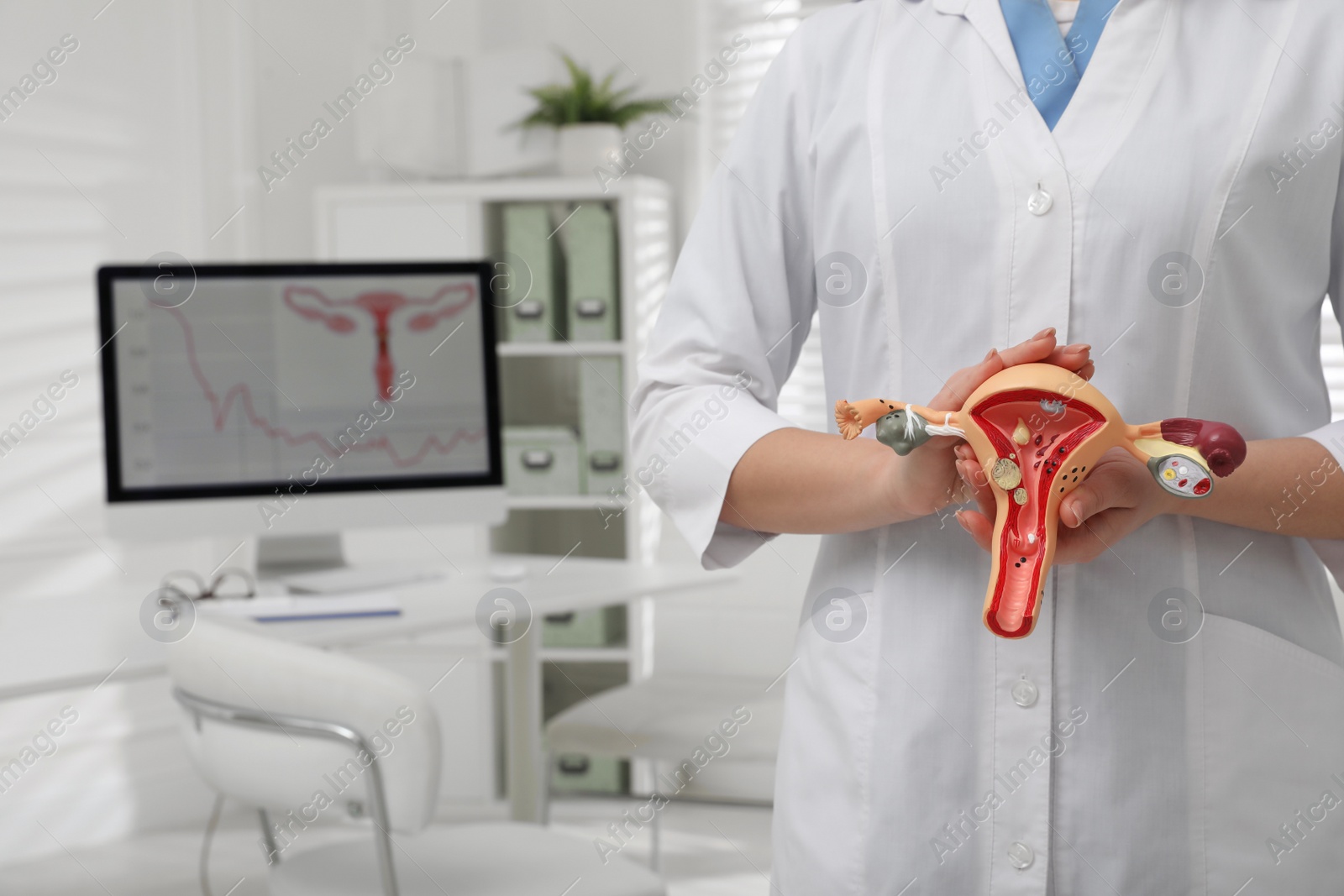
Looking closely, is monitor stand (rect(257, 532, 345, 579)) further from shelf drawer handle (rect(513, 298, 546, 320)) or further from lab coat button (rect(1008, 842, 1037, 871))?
lab coat button (rect(1008, 842, 1037, 871))

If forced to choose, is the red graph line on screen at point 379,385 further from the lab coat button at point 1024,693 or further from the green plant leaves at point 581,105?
the lab coat button at point 1024,693

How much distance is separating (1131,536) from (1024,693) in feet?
0.37

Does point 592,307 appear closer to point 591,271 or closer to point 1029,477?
point 591,271

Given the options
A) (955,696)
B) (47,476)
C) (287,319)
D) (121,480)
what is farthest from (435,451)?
(955,696)

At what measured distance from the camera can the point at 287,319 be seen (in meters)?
2.24

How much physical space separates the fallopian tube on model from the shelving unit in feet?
8.10

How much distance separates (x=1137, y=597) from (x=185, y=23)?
319 centimetres

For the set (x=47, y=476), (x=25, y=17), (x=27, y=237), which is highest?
(x=25, y=17)

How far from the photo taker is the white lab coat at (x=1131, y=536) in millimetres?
720

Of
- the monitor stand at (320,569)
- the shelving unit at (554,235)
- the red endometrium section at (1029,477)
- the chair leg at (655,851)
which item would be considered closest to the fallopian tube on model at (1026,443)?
the red endometrium section at (1029,477)

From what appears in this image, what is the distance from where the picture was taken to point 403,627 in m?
1.98

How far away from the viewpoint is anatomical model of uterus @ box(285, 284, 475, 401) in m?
2.26

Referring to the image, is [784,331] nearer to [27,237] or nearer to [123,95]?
[27,237]

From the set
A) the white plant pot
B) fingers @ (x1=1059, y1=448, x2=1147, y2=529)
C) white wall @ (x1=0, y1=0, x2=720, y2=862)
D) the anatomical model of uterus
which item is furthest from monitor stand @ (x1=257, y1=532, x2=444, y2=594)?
fingers @ (x1=1059, y1=448, x2=1147, y2=529)
